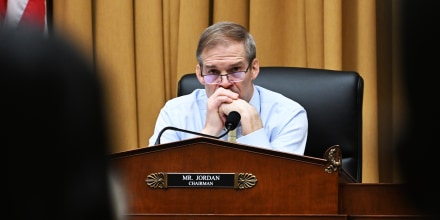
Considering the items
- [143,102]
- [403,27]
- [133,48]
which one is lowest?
[403,27]

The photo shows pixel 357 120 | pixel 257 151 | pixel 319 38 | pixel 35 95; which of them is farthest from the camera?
pixel 319 38

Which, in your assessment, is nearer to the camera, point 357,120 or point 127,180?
point 127,180

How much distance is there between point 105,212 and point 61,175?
4 cm

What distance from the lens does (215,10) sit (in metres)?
4.80

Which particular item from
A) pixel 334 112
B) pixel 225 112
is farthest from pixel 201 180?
pixel 334 112

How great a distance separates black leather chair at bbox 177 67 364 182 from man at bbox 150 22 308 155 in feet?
0.24

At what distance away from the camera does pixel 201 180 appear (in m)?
2.54

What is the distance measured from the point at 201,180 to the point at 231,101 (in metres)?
1.06

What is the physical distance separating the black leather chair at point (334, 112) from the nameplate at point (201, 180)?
1062mm

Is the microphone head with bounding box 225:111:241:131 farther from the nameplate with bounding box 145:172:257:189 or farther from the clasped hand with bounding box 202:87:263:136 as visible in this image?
the nameplate with bounding box 145:172:257:189

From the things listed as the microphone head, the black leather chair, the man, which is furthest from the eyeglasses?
the microphone head

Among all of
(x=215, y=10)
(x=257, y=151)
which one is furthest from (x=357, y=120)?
(x=215, y=10)

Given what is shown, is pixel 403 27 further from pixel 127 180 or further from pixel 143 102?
pixel 143 102

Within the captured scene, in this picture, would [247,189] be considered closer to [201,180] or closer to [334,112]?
[201,180]
